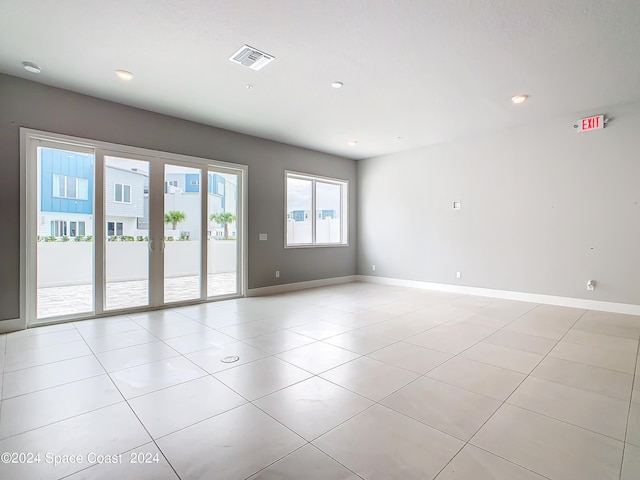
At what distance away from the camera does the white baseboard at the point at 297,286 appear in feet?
20.2

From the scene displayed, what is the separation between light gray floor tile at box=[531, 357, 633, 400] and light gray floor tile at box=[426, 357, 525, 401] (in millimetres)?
268

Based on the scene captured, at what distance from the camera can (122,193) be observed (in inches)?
184

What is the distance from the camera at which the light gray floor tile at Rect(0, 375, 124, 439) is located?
6.52 feet

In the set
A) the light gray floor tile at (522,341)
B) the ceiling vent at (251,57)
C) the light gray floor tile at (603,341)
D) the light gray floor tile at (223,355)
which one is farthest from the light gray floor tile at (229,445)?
the light gray floor tile at (603,341)

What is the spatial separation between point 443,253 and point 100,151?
6.20 metres

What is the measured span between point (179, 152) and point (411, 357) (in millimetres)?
4596

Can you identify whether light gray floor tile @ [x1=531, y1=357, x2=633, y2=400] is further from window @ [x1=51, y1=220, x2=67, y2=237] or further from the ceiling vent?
window @ [x1=51, y1=220, x2=67, y2=237]

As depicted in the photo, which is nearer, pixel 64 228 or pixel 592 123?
pixel 64 228

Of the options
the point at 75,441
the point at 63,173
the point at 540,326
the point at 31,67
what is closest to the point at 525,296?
the point at 540,326

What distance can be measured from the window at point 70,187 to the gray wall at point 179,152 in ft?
1.31

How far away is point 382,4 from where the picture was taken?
2.56 m

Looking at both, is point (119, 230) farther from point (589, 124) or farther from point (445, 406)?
point (589, 124)

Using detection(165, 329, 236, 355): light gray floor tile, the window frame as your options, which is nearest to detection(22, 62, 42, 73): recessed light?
the window frame

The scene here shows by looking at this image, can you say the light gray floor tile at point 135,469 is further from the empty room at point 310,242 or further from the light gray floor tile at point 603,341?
the light gray floor tile at point 603,341
